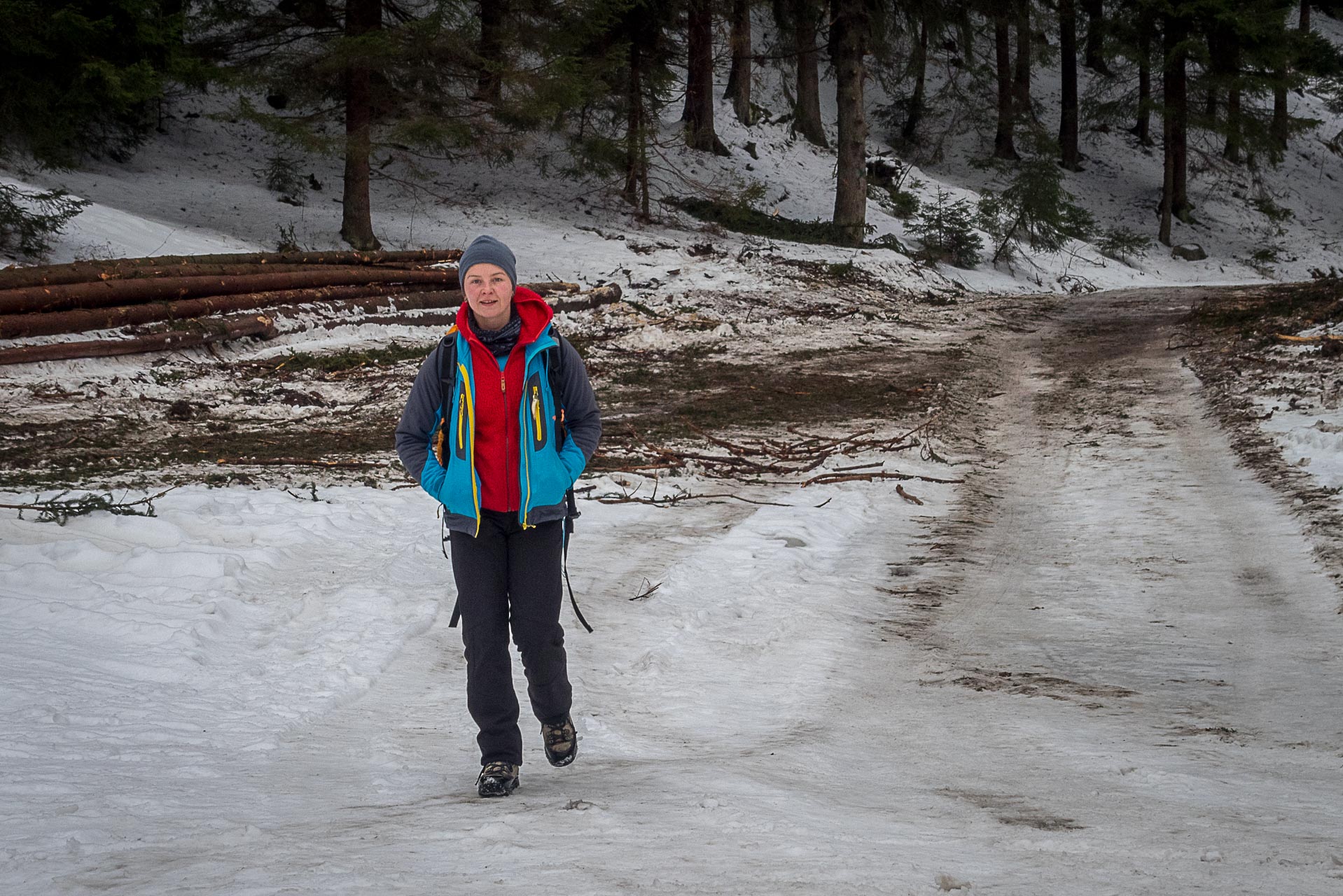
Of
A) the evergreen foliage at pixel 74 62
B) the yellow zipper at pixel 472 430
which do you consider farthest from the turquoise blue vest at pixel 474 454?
the evergreen foliage at pixel 74 62

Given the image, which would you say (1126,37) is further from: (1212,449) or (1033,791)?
(1033,791)

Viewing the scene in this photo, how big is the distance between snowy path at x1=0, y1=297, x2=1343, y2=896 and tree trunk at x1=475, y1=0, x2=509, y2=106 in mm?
12659

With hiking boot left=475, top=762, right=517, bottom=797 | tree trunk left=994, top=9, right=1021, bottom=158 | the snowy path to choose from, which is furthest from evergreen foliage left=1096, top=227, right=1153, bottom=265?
hiking boot left=475, top=762, right=517, bottom=797

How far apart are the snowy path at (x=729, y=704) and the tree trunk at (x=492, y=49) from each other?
41.5 feet

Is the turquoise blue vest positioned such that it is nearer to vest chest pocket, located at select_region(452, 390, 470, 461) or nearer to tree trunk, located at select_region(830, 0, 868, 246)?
vest chest pocket, located at select_region(452, 390, 470, 461)

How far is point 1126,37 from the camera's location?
33000 millimetres

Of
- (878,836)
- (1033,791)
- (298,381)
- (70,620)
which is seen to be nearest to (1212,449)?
(1033,791)

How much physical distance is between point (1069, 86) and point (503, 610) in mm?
39824

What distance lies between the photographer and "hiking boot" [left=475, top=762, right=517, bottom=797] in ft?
12.1

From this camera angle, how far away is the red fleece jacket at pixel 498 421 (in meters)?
3.71

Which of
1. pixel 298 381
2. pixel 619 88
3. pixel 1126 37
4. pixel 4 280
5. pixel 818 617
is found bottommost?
pixel 818 617

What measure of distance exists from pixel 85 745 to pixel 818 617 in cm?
357

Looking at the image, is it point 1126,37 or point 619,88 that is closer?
point 619,88

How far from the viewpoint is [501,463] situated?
372 cm
